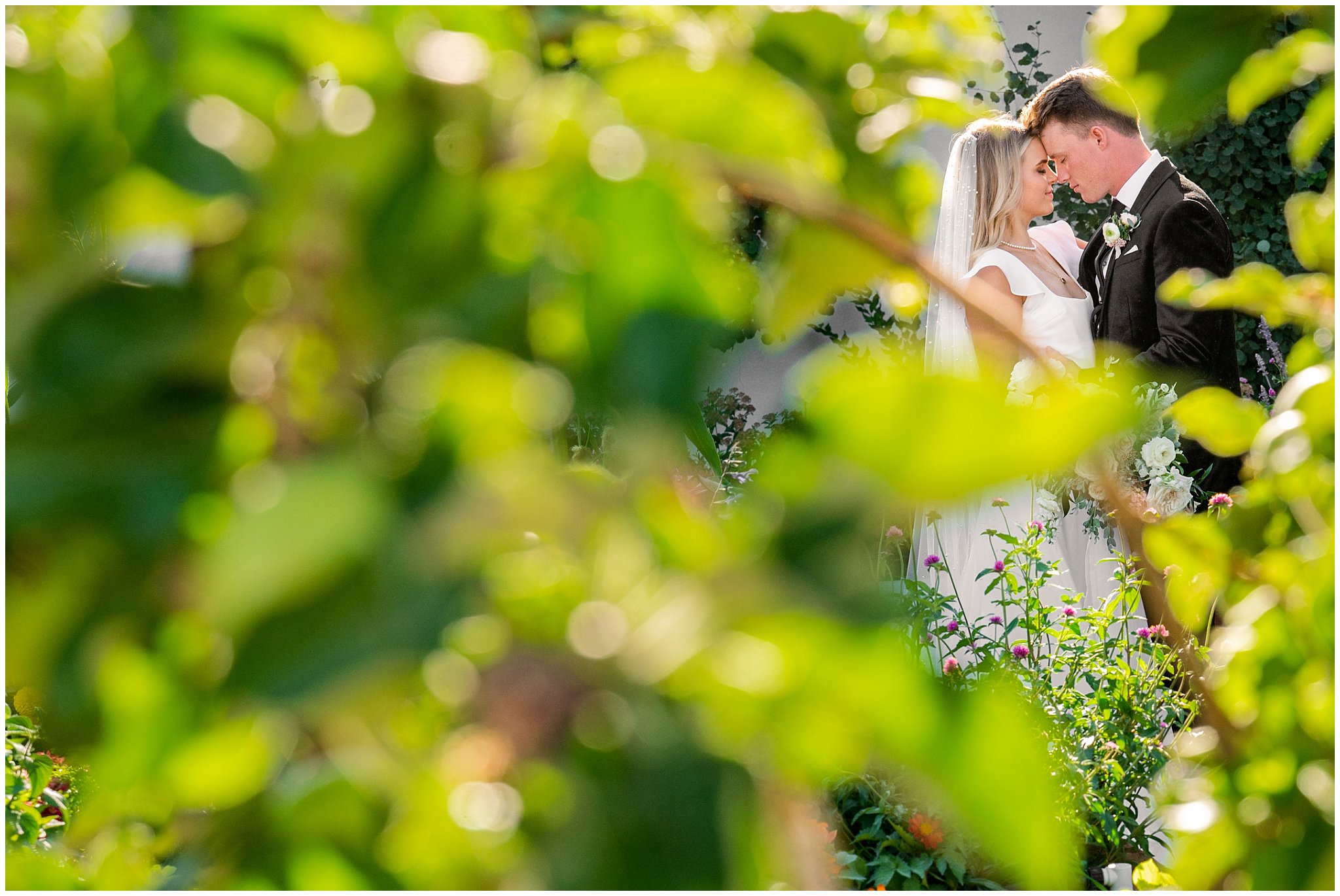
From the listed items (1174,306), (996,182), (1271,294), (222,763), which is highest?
(996,182)

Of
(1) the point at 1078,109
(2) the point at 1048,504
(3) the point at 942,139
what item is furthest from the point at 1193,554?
(3) the point at 942,139

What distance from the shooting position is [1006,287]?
3.13m

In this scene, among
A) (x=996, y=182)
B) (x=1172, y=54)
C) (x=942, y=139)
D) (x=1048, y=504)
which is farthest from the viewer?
(x=942, y=139)

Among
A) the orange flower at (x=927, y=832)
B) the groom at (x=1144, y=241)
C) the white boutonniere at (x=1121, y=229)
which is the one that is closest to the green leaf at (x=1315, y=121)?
the orange flower at (x=927, y=832)

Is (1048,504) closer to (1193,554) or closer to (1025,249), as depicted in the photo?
(1025,249)

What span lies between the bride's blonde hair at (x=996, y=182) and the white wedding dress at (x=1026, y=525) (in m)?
0.13

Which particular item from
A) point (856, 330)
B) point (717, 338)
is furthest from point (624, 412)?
point (856, 330)

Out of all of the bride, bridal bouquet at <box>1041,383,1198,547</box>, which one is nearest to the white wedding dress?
the bride

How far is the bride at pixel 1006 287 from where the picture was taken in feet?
9.29

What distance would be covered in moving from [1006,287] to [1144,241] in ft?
1.35

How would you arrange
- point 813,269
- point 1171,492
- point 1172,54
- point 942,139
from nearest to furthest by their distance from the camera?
point 813,269 → point 1172,54 → point 1171,492 → point 942,139

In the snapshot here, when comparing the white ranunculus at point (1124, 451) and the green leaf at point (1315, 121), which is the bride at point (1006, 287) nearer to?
the white ranunculus at point (1124, 451)

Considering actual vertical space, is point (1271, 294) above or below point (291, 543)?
above

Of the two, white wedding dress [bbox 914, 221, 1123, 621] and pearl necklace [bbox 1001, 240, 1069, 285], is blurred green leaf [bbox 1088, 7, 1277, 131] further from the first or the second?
pearl necklace [bbox 1001, 240, 1069, 285]
